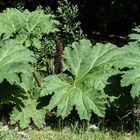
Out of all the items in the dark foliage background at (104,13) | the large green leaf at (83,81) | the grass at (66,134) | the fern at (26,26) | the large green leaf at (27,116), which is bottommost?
the grass at (66,134)

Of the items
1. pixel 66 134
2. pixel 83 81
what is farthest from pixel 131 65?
pixel 66 134

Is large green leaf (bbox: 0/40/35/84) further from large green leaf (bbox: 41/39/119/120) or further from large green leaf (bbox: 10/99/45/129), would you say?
large green leaf (bbox: 10/99/45/129)

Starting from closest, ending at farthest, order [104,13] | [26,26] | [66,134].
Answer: [66,134] → [26,26] → [104,13]

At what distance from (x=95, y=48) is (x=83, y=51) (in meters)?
0.14

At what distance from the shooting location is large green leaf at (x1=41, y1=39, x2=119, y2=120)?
16.4 feet

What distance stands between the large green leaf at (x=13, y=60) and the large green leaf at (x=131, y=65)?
0.93m

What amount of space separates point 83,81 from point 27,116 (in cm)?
69

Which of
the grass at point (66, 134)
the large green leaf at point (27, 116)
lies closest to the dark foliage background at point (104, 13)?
the large green leaf at point (27, 116)

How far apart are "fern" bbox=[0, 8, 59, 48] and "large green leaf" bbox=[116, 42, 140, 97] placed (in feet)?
4.60

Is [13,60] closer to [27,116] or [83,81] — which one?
[27,116]

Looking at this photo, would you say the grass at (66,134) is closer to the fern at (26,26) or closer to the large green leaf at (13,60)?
the large green leaf at (13,60)

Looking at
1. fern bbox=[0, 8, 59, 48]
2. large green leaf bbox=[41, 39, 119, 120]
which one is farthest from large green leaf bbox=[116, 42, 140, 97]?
fern bbox=[0, 8, 59, 48]

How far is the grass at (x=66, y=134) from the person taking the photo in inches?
199

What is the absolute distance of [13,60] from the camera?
5.24 metres
